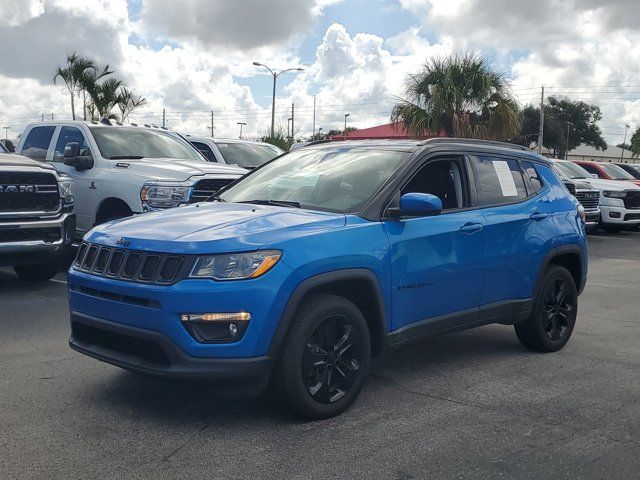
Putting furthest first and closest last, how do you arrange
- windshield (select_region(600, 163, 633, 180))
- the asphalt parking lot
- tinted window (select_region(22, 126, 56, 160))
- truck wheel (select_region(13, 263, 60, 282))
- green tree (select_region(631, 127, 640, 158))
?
green tree (select_region(631, 127, 640, 158)) < windshield (select_region(600, 163, 633, 180)) < tinted window (select_region(22, 126, 56, 160)) < truck wheel (select_region(13, 263, 60, 282)) < the asphalt parking lot

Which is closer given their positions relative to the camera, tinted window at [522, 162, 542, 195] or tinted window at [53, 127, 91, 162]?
tinted window at [522, 162, 542, 195]

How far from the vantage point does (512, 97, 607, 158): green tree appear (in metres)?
60.9

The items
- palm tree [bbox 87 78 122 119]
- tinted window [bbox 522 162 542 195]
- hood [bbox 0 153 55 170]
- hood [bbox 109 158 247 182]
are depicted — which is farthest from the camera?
palm tree [bbox 87 78 122 119]

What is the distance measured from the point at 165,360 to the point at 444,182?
253 cm

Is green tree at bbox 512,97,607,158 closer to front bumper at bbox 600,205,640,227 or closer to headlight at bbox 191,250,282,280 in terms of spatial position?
front bumper at bbox 600,205,640,227

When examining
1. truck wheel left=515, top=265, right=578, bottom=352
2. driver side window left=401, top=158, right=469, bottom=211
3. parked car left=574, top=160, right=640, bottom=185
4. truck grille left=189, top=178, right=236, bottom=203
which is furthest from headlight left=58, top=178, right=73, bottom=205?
parked car left=574, top=160, right=640, bottom=185

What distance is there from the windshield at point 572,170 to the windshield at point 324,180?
14.2 m

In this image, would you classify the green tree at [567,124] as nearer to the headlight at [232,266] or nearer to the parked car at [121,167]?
the parked car at [121,167]

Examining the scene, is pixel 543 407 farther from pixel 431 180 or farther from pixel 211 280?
pixel 211 280

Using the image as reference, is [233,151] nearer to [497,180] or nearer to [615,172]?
[497,180]

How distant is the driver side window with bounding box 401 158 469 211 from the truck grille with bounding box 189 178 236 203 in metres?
3.84

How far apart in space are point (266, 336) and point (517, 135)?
2029cm

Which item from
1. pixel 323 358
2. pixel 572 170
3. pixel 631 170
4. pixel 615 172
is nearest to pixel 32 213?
pixel 323 358

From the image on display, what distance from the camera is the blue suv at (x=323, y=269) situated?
3871 mm
